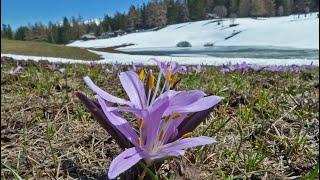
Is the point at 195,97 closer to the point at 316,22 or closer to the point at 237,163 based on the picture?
the point at 237,163

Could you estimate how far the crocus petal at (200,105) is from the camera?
3.08 feet

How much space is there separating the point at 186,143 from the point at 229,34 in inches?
2981

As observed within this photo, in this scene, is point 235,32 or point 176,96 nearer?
point 176,96

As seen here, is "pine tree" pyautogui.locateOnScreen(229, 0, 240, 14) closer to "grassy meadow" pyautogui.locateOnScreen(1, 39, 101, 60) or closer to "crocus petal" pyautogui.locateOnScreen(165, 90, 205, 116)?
"grassy meadow" pyautogui.locateOnScreen(1, 39, 101, 60)

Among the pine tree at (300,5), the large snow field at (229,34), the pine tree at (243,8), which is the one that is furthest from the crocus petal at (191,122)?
the pine tree at (300,5)

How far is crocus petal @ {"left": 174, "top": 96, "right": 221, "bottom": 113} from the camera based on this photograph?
939 millimetres

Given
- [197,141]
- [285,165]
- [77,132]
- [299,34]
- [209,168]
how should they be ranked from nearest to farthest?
[197,141]
[209,168]
[285,165]
[77,132]
[299,34]

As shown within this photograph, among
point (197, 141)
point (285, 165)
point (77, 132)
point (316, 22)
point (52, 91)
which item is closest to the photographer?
point (197, 141)

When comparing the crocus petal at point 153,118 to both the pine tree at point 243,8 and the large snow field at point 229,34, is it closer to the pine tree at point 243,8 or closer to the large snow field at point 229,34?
the large snow field at point 229,34

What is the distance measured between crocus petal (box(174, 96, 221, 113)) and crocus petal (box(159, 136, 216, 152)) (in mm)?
62

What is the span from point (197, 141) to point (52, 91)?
7.83 ft

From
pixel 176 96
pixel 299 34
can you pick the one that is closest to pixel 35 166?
pixel 176 96

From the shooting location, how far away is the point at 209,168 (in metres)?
1.50

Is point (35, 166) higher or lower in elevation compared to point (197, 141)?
lower
